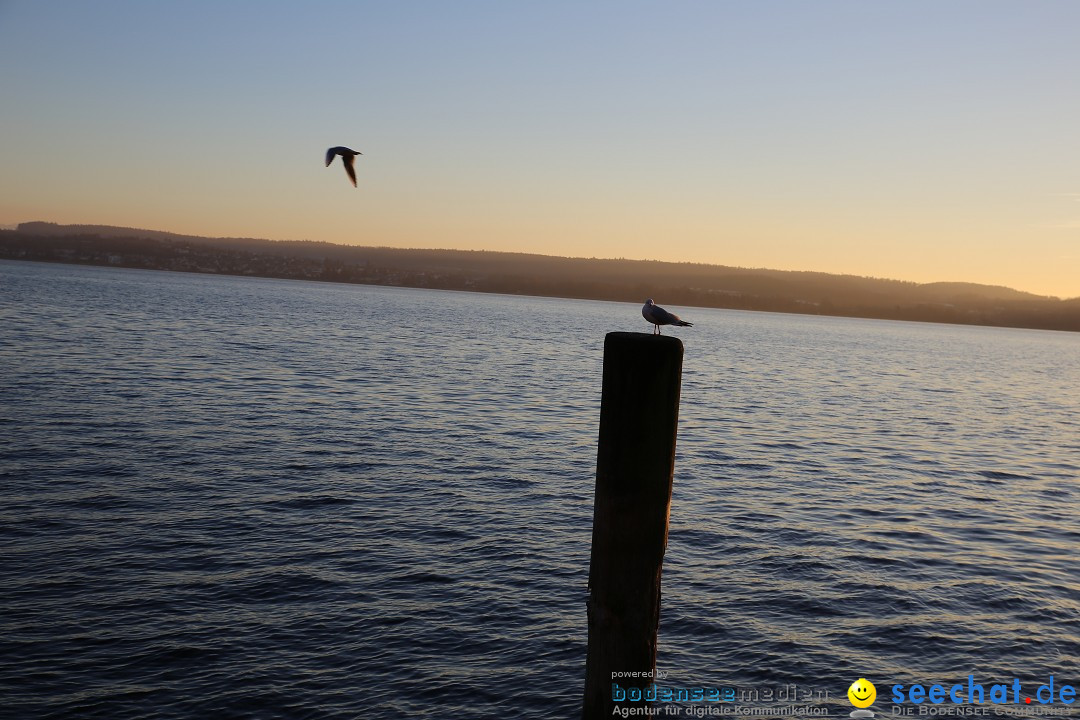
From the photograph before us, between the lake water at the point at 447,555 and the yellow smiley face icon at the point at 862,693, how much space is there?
0.17 m

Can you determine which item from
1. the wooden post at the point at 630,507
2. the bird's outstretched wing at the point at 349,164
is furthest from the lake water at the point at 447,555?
the bird's outstretched wing at the point at 349,164

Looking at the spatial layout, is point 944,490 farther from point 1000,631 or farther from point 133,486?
Result: point 133,486

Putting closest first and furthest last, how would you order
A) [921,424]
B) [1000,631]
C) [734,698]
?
[734,698], [1000,631], [921,424]

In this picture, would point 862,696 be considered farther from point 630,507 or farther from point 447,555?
point 447,555

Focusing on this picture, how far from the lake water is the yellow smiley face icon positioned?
0.17 meters

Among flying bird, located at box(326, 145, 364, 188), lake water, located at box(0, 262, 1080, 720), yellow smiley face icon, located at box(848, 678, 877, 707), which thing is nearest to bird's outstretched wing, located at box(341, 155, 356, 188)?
flying bird, located at box(326, 145, 364, 188)

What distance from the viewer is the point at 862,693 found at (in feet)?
35.1

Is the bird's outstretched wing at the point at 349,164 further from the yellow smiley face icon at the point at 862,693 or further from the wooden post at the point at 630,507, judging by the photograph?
the yellow smiley face icon at the point at 862,693

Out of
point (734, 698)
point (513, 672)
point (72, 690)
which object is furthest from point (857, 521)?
point (72, 690)

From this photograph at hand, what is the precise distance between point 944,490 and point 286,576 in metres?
19.4

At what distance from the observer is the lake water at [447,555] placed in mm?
10578

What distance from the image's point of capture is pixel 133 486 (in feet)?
61.4

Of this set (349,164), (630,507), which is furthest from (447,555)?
(630,507)

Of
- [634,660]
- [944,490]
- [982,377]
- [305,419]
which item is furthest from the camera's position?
[982,377]
